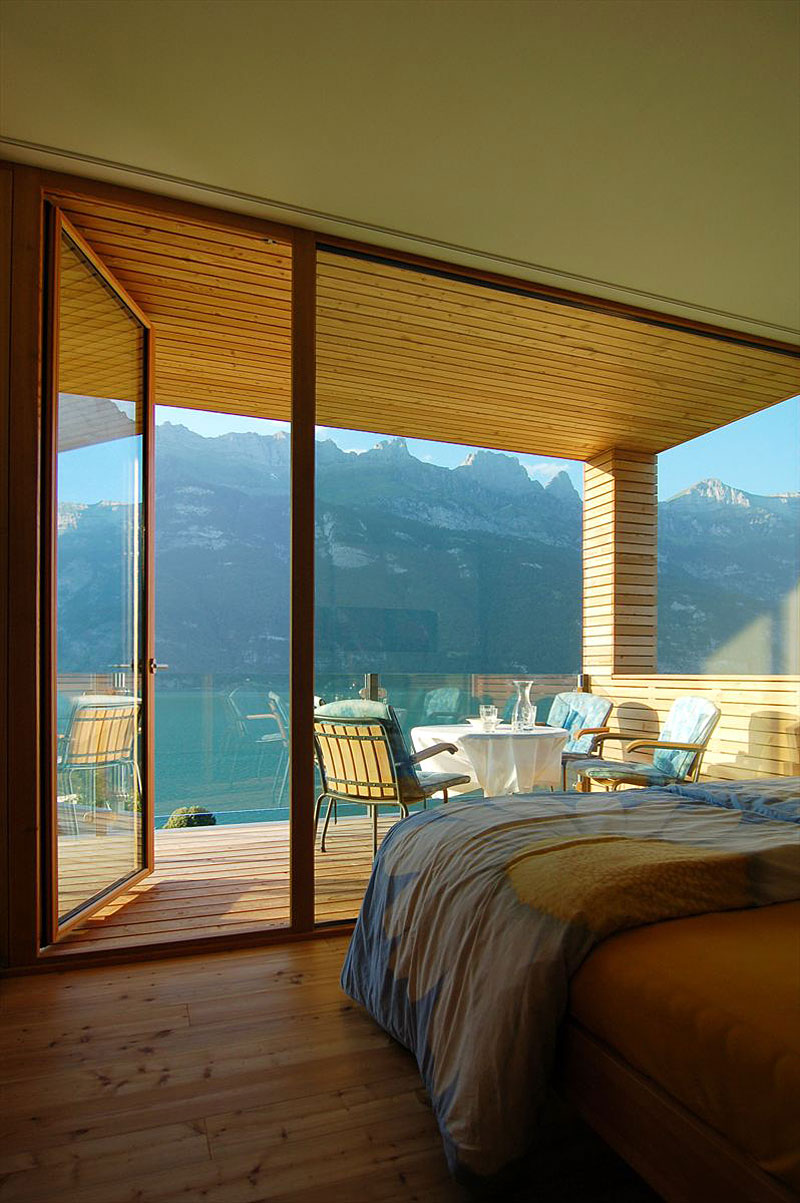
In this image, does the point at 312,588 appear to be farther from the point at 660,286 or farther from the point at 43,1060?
the point at 660,286

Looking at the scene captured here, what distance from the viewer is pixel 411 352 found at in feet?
13.1

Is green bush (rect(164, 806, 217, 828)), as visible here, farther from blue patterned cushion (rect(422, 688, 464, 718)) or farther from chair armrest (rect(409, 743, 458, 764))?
blue patterned cushion (rect(422, 688, 464, 718))

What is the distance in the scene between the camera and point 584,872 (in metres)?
1.54

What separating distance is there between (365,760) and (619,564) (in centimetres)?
313

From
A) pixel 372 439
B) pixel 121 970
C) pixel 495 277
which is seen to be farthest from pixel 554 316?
pixel 121 970

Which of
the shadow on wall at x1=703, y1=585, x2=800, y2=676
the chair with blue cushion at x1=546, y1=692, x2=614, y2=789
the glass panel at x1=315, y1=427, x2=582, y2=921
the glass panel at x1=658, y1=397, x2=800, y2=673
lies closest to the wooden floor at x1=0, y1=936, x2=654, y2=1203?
the glass panel at x1=315, y1=427, x2=582, y2=921

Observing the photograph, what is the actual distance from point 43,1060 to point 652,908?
5.69ft

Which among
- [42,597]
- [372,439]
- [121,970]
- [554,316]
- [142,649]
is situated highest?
[554,316]

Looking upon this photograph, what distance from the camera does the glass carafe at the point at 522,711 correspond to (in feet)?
14.3

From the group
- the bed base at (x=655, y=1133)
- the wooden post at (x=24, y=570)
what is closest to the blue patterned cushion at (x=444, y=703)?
the wooden post at (x=24, y=570)

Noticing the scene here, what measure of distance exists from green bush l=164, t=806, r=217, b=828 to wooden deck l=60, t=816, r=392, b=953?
1.20 feet

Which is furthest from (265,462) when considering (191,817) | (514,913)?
(514,913)

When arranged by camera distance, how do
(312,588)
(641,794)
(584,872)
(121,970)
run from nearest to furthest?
(584,872)
(641,794)
(121,970)
(312,588)

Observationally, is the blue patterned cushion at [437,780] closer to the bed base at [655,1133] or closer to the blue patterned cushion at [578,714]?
the blue patterned cushion at [578,714]
